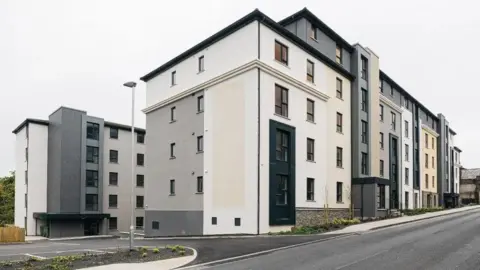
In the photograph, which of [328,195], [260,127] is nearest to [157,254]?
[260,127]

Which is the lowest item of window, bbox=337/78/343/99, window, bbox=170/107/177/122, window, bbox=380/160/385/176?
window, bbox=380/160/385/176

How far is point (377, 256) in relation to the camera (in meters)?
14.6

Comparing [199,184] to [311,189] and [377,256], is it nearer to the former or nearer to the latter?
[311,189]

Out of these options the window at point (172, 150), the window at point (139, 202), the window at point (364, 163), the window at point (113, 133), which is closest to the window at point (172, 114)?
the window at point (172, 150)

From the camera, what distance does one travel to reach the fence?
41906mm

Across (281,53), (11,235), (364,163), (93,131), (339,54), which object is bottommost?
(11,235)

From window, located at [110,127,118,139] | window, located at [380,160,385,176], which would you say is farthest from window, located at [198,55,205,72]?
window, located at [110,127,118,139]

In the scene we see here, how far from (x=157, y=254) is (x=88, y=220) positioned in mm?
44091

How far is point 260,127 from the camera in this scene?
88.2 feet

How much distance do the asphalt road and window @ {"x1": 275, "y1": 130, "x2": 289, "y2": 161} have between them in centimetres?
951

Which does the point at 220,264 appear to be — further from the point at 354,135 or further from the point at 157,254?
the point at 354,135

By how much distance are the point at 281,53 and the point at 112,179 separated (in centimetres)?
4027

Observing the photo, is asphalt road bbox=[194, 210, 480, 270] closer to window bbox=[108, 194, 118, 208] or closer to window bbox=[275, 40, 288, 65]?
window bbox=[275, 40, 288, 65]

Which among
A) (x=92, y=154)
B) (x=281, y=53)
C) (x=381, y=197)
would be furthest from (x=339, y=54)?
(x=92, y=154)
